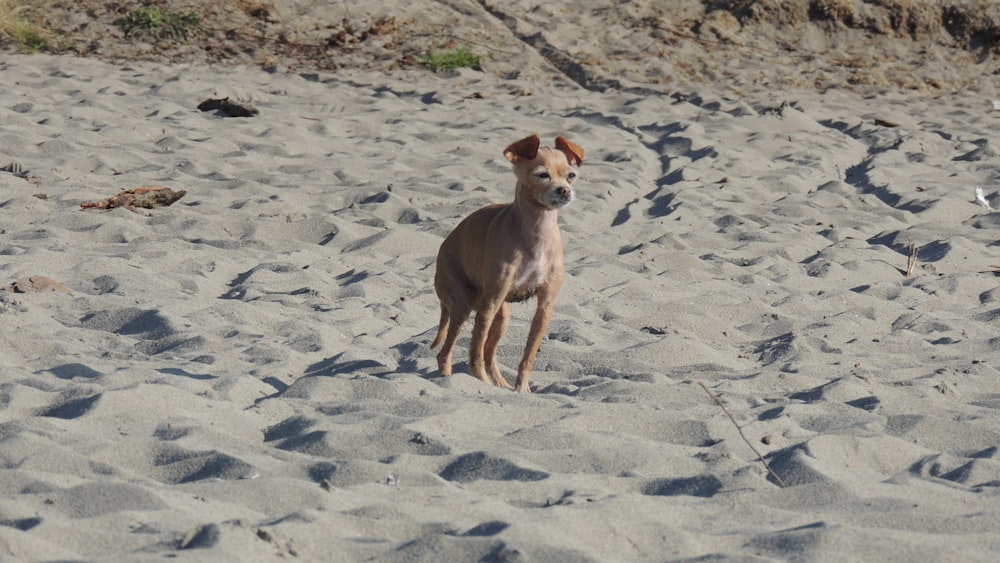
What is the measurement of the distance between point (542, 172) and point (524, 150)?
105mm

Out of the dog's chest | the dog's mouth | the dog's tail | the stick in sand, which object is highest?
the dog's mouth

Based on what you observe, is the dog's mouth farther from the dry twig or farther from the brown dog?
the dry twig

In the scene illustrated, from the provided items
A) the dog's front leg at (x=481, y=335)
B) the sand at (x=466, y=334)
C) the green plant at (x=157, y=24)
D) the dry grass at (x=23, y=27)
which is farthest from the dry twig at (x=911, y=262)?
the dry grass at (x=23, y=27)

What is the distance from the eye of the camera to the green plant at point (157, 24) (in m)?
13.2

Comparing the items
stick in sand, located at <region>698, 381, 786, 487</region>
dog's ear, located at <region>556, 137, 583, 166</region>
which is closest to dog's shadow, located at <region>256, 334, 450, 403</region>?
dog's ear, located at <region>556, 137, 583, 166</region>

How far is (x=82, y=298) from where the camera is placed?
5.82 meters

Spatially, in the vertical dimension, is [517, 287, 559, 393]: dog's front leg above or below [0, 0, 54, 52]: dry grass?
above

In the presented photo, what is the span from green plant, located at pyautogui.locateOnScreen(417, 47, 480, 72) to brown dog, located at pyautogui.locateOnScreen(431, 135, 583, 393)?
26.2ft

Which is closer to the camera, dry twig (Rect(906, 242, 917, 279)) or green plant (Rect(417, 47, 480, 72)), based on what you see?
dry twig (Rect(906, 242, 917, 279))

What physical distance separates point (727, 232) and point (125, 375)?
4.48m

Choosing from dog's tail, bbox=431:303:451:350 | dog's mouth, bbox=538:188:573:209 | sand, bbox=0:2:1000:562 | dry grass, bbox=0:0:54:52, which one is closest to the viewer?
sand, bbox=0:2:1000:562

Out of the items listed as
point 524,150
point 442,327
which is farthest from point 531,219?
point 442,327

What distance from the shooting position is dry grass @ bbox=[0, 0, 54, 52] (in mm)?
12703

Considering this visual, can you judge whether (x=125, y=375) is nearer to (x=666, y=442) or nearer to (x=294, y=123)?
(x=666, y=442)
